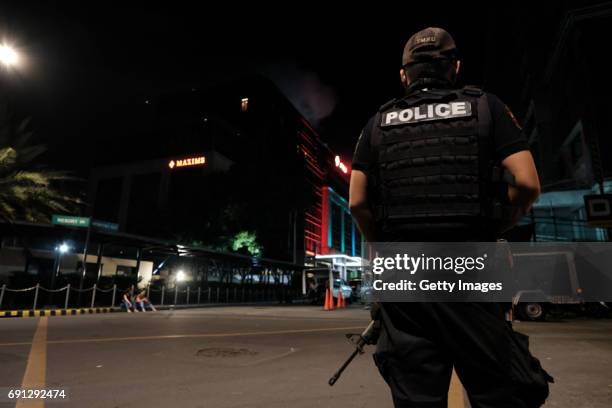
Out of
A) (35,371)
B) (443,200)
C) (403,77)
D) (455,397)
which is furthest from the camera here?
(35,371)

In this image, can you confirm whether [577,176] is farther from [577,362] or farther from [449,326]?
[449,326]

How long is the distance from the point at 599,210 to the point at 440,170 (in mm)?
10304

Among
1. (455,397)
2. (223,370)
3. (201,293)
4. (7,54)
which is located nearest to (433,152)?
(455,397)

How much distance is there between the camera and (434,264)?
1.55 metres

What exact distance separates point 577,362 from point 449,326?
208 inches

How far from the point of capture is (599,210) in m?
9.51

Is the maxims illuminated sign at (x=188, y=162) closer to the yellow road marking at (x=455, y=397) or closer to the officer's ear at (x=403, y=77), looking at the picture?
the yellow road marking at (x=455, y=397)

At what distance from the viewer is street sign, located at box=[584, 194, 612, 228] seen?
941 centimetres

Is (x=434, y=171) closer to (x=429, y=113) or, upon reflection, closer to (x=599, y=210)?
(x=429, y=113)

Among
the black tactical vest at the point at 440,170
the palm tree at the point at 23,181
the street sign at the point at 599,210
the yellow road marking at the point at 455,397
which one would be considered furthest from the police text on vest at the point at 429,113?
the palm tree at the point at 23,181

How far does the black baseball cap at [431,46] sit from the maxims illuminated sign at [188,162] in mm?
63072

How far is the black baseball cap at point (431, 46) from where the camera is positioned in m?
1.81

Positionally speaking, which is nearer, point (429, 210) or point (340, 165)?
point (429, 210)

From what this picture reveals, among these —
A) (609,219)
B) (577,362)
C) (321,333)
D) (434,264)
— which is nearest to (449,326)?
(434,264)
